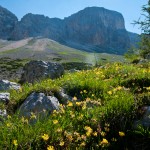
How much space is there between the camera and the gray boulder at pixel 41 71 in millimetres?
14836

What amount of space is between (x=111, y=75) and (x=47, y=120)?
12.9 feet

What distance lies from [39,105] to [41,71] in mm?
8407

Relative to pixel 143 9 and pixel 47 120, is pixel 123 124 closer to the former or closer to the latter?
pixel 47 120

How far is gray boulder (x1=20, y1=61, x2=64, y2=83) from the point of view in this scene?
1484cm

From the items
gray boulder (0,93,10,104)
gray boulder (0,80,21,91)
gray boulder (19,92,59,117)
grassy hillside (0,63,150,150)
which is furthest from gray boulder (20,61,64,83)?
grassy hillside (0,63,150,150)

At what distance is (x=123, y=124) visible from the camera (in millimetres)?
6055

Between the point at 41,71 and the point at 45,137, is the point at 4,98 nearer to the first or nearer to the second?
the point at 45,137

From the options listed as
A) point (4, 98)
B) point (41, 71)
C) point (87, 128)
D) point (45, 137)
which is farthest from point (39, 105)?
point (41, 71)

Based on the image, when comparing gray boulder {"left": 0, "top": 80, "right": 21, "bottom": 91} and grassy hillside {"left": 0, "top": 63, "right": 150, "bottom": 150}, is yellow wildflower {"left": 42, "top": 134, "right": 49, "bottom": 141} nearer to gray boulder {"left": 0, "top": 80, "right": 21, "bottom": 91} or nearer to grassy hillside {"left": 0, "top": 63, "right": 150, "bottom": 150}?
grassy hillside {"left": 0, "top": 63, "right": 150, "bottom": 150}

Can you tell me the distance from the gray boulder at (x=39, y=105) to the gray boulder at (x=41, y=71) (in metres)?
6.77

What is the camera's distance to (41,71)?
610 inches

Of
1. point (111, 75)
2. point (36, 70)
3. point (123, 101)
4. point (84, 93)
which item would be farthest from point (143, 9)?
point (123, 101)

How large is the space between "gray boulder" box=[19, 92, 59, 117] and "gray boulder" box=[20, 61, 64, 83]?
677 centimetres

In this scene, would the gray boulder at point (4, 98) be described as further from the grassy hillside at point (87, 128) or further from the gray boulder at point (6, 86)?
the gray boulder at point (6, 86)
